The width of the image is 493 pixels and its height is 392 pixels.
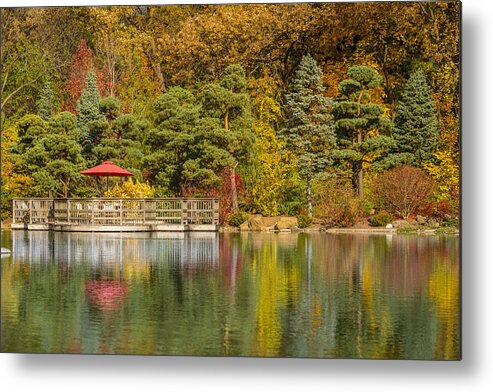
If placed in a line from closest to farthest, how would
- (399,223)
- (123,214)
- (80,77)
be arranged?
(399,223) < (80,77) < (123,214)

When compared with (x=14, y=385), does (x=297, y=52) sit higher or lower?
higher

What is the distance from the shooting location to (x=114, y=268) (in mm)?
11500

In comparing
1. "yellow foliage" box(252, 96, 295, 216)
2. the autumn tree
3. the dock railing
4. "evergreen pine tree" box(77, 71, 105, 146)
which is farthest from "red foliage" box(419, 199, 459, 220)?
the autumn tree

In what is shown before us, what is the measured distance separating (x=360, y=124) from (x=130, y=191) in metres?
2.53

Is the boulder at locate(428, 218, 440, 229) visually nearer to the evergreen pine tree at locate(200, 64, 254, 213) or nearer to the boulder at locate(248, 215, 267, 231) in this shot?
the boulder at locate(248, 215, 267, 231)

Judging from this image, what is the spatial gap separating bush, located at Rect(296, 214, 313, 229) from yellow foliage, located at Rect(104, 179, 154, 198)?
5.19ft

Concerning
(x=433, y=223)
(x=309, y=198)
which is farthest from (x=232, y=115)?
(x=433, y=223)

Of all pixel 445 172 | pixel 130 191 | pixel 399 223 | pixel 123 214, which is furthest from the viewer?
pixel 123 214

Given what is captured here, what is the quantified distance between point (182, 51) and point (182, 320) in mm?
2877

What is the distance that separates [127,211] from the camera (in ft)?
39.7

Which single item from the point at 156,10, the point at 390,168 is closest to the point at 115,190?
the point at 156,10

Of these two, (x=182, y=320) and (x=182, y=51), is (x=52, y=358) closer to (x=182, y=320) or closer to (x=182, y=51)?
(x=182, y=320)

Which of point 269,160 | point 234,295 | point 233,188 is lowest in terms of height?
point 234,295

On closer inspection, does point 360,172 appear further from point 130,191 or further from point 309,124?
point 130,191
